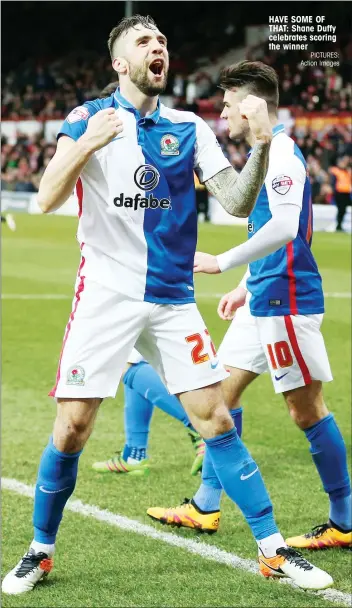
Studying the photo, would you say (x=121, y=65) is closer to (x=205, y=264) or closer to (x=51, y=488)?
(x=205, y=264)

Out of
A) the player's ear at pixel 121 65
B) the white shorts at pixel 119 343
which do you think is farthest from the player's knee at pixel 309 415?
the player's ear at pixel 121 65

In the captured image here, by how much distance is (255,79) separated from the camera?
4602 mm

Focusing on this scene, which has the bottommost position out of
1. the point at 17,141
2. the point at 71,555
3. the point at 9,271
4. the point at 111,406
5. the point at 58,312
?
the point at 17,141

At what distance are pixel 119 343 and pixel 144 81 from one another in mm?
1035

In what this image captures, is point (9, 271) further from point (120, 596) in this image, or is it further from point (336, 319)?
point (120, 596)

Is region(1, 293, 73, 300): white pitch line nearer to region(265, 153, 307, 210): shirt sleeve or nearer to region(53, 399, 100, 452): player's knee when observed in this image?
region(265, 153, 307, 210): shirt sleeve

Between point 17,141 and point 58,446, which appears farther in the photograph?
point 17,141

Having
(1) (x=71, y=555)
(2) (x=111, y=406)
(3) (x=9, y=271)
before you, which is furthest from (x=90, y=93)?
(1) (x=71, y=555)

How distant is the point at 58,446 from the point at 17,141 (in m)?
37.3

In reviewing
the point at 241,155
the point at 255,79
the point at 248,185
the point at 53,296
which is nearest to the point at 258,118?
the point at 248,185

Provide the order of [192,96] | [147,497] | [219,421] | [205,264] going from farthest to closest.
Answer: [192,96] → [147,497] → [205,264] → [219,421]

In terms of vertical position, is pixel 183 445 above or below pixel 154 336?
below

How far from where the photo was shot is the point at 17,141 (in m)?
40.5

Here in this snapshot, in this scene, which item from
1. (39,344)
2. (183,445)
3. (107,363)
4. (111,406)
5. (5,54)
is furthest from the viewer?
(5,54)
